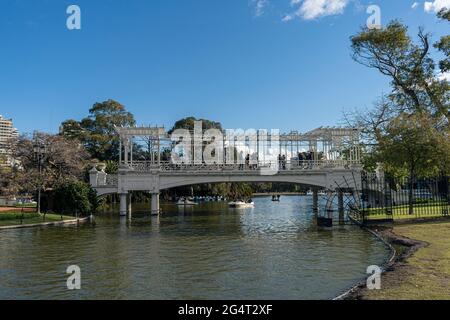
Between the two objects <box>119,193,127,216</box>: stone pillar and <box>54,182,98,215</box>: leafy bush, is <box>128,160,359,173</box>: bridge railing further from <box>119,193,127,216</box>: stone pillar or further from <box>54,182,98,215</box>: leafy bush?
<box>54,182,98,215</box>: leafy bush

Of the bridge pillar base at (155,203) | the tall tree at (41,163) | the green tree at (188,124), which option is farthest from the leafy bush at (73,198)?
the green tree at (188,124)

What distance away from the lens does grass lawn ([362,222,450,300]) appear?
10.7 m

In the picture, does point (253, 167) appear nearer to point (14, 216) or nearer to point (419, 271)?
point (14, 216)

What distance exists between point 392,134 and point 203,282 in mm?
23461

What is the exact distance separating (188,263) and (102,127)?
62513mm

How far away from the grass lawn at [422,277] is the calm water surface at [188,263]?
172 centimetres

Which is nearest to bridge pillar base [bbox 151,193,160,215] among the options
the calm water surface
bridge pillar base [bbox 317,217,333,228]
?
the calm water surface

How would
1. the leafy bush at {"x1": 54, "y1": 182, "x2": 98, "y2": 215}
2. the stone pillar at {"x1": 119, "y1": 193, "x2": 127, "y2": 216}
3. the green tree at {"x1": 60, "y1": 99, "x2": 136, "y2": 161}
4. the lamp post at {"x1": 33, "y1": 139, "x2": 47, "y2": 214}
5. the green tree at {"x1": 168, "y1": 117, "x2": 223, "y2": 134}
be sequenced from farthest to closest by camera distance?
the green tree at {"x1": 168, "y1": 117, "x2": 223, "y2": 134}
the green tree at {"x1": 60, "y1": 99, "x2": 136, "y2": 161}
the stone pillar at {"x1": 119, "y1": 193, "x2": 127, "y2": 216}
the leafy bush at {"x1": 54, "y1": 182, "x2": 98, "y2": 215}
the lamp post at {"x1": 33, "y1": 139, "x2": 47, "y2": 214}

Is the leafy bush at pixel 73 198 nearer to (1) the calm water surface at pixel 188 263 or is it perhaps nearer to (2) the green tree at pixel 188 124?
(1) the calm water surface at pixel 188 263

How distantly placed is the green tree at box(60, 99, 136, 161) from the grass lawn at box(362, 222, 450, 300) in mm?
63198

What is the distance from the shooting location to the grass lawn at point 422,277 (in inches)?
Answer: 419

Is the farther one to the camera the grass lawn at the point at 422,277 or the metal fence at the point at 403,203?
the metal fence at the point at 403,203

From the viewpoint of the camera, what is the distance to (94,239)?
27.5 m

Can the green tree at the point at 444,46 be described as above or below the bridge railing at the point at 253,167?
above
